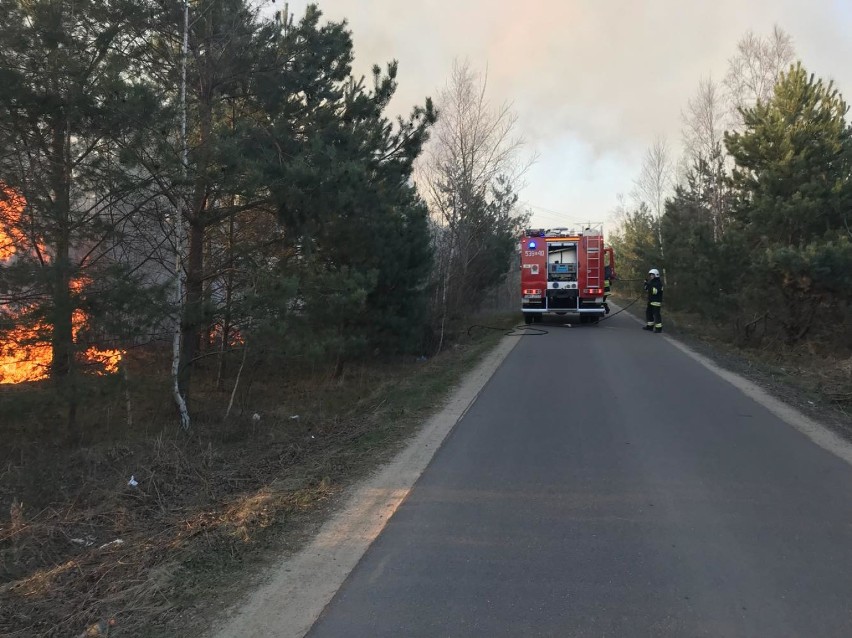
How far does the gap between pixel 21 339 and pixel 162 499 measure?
3.54 meters

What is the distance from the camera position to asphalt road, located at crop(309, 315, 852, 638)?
10.6ft

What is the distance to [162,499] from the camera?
21.0 feet

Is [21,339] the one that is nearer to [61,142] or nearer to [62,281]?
[62,281]

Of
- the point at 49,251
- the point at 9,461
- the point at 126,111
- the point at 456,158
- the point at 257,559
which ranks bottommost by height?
the point at 9,461

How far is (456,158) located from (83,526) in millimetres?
17056

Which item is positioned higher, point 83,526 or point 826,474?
point 826,474

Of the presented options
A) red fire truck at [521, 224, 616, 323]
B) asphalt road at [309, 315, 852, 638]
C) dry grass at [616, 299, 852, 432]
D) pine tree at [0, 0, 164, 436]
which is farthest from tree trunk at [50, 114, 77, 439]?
red fire truck at [521, 224, 616, 323]

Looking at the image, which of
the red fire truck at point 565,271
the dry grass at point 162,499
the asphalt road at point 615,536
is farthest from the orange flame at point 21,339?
the red fire truck at point 565,271

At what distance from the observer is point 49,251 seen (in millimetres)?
8906

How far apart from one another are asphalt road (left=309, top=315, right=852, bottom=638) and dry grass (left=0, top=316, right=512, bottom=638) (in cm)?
87

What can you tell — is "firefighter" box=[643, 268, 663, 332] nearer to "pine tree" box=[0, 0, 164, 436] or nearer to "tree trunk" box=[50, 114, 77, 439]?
"pine tree" box=[0, 0, 164, 436]

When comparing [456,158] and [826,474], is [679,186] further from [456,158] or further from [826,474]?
[826,474]

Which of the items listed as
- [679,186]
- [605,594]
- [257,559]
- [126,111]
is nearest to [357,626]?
[257,559]

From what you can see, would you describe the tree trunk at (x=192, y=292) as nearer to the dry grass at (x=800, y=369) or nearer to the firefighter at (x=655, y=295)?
the dry grass at (x=800, y=369)
